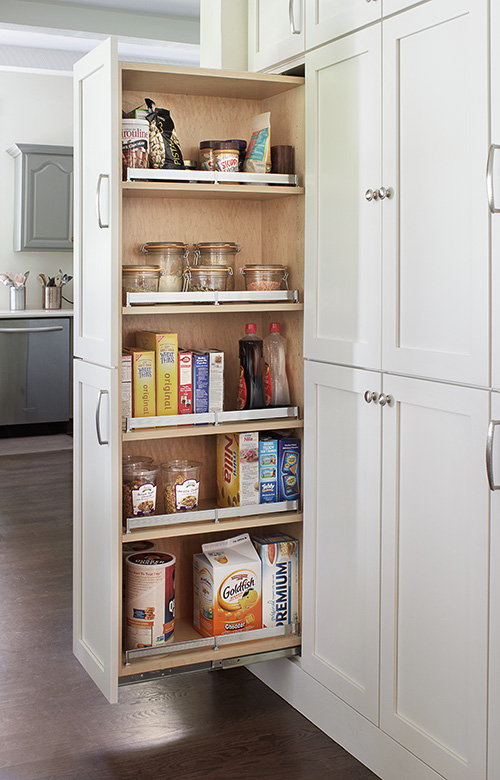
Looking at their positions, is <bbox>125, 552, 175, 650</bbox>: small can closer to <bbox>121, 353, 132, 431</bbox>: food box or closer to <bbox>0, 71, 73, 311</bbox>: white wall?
<bbox>121, 353, 132, 431</bbox>: food box

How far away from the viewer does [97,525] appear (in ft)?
7.57

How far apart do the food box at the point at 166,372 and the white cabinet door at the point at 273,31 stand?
34.2 inches

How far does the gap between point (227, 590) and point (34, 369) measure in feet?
14.6

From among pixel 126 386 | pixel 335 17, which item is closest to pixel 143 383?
pixel 126 386

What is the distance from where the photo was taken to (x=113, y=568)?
7.16 ft

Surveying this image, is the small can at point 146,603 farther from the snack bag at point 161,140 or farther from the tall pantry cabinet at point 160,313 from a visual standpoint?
the snack bag at point 161,140

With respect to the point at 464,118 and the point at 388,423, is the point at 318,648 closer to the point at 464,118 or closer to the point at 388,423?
the point at 388,423

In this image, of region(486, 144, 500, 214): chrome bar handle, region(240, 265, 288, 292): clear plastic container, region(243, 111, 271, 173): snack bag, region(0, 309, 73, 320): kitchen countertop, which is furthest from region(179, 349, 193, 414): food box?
region(0, 309, 73, 320): kitchen countertop

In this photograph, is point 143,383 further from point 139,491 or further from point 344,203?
point 344,203

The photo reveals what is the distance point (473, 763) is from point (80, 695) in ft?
4.22

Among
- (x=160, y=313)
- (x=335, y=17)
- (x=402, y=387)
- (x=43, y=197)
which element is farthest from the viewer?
(x=43, y=197)

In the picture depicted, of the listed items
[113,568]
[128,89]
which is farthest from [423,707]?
[128,89]

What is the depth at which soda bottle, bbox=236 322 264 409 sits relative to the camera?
7.95 ft

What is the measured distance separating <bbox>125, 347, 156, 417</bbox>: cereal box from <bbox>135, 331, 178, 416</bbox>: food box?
0.02 m
